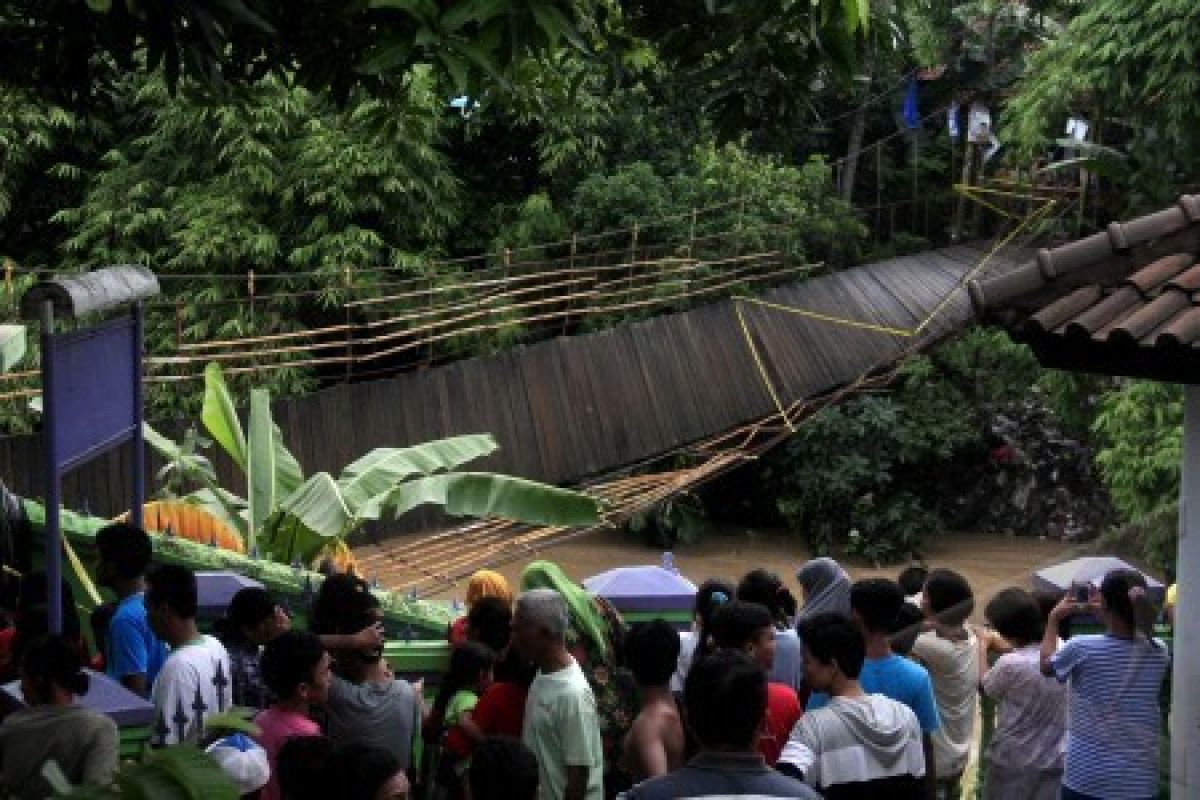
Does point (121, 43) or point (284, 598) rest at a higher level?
point (121, 43)

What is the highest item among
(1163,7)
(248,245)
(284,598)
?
(1163,7)

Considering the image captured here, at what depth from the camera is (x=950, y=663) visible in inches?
199

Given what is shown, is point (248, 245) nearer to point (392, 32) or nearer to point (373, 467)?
point (373, 467)

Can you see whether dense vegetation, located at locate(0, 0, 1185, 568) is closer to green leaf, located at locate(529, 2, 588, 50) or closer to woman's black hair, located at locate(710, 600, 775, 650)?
woman's black hair, located at locate(710, 600, 775, 650)

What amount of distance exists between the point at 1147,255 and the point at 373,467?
15.5ft

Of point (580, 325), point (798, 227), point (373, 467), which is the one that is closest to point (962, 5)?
point (798, 227)

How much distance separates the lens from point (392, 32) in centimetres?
386

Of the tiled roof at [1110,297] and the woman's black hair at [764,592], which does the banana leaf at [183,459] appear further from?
the tiled roof at [1110,297]

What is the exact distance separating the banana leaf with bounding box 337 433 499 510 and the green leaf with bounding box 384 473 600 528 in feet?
0.64

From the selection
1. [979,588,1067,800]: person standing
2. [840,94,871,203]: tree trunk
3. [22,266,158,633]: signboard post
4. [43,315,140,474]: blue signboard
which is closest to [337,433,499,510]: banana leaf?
[22,266,158,633]: signboard post

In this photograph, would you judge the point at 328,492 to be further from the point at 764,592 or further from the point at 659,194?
the point at 659,194

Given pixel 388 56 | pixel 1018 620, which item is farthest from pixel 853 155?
pixel 388 56

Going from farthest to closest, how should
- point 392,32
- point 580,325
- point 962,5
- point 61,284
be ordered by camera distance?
→ point 962,5 < point 580,325 < point 61,284 < point 392,32

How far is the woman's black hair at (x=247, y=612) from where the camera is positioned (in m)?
4.59
